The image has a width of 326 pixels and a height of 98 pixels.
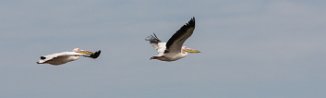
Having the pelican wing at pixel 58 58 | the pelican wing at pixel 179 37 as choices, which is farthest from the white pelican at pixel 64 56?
the pelican wing at pixel 179 37

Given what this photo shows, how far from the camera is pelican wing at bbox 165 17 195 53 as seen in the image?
92.6 m

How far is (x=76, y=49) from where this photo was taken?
97312 millimetres

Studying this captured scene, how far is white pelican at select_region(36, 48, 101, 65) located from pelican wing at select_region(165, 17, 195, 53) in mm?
3015

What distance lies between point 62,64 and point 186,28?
6124mm

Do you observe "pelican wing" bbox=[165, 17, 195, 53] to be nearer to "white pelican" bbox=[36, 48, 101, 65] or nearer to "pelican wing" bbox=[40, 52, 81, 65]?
"white pelican" bbox=[36, 48, 101, 65]

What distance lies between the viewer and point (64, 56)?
9544 cm

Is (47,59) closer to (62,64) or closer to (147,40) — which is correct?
(62,64)

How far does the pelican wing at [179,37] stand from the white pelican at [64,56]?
3.01 m

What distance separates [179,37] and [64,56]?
4.97 metres

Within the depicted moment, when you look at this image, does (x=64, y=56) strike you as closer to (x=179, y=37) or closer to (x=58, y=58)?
(x=58, y=58)

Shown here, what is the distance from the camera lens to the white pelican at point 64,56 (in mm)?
94312

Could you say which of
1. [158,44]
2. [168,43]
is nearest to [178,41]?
[168,43]

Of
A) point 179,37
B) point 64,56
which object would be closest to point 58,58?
point 64,56

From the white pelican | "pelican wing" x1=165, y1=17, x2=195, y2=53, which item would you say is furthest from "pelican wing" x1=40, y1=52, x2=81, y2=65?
"pelican wing" x1=165, y1=17, x2=195, y2=53
